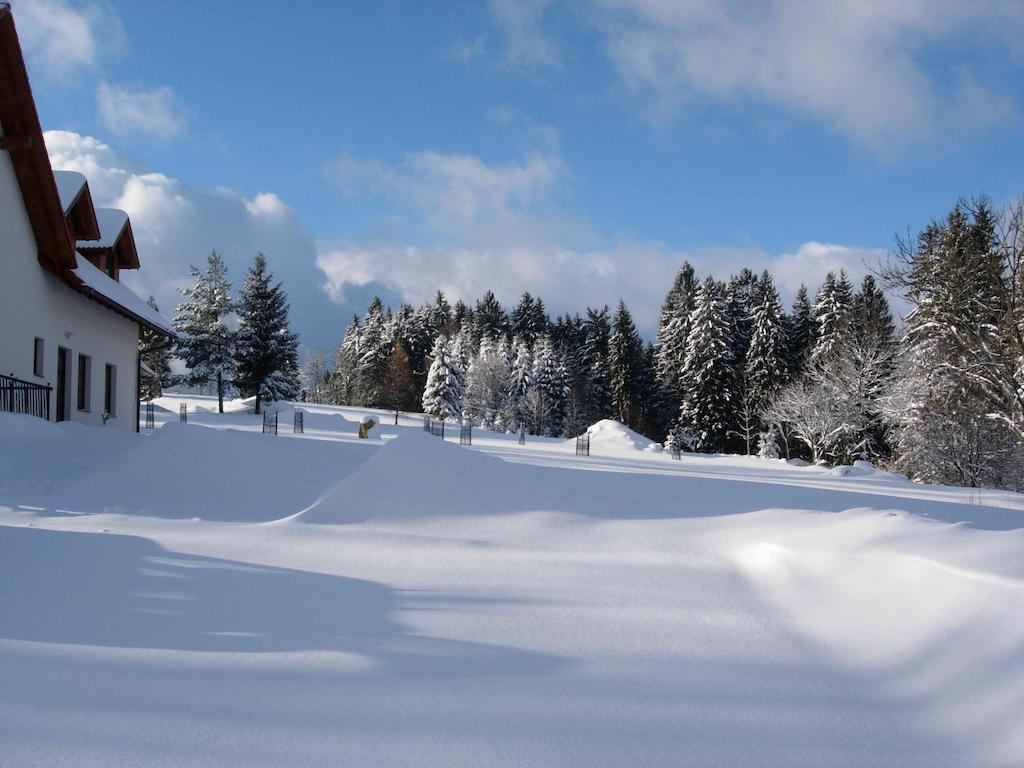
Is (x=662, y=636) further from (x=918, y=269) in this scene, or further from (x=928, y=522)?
(x=918, y=269)

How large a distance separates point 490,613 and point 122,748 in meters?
2.74

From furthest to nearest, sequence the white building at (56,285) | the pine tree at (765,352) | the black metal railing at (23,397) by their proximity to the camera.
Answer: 1. the pine tree at (765,352)
2. the white building at (56,285)
3. the black metal railing at (23,397)

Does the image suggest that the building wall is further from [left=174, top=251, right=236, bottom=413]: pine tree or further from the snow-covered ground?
[left=174, top=251, right=236, bottom=413]: pine tree

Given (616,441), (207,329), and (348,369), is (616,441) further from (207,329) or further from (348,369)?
(348,369)

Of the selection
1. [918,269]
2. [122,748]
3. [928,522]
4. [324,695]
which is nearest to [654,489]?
[928,522]

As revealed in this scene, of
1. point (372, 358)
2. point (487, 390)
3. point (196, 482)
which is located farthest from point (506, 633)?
point (372, 358)

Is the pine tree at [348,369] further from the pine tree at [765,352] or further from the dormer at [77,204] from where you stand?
the dormer at [77,204]

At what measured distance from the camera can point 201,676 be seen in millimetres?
4090

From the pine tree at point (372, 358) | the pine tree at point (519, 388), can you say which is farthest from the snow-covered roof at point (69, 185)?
the pine tree at point (372, 358)

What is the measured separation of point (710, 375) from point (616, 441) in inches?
655

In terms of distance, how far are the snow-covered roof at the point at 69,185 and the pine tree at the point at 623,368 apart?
165 ft

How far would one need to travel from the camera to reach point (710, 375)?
52.4 metres

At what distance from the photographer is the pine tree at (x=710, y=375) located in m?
52.4

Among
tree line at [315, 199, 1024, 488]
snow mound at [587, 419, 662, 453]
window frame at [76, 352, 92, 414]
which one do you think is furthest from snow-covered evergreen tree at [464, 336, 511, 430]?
window frame at [76, 352, 92, 414]
